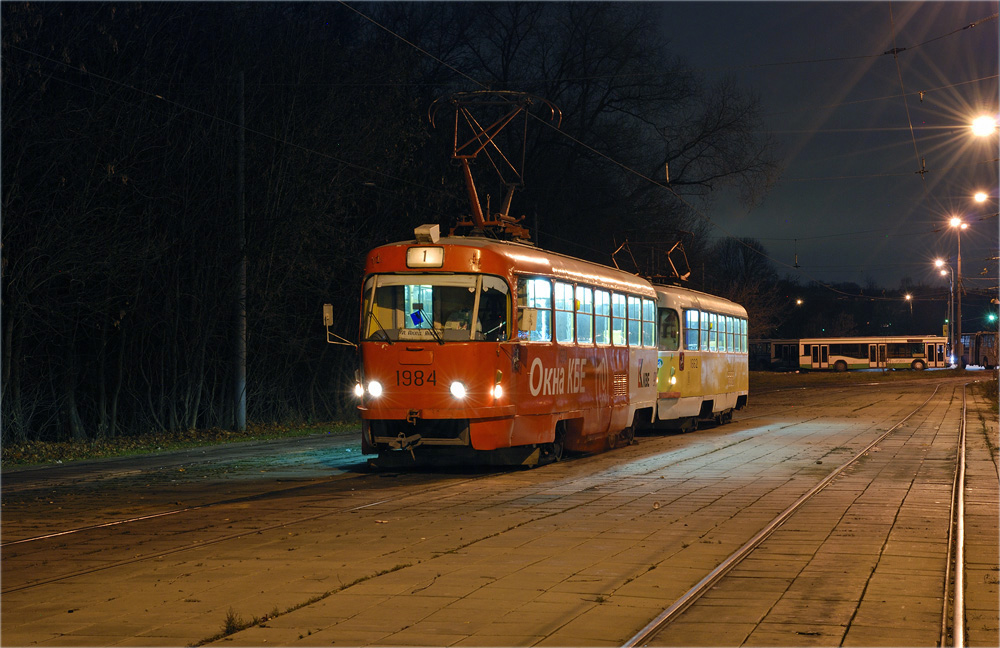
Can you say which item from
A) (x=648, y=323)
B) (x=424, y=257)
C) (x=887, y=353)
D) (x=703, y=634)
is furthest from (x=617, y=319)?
(x=887, y=353)

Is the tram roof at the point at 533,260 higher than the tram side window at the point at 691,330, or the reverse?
the tram roof at the point at 533,260

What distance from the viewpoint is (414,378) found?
15945mm

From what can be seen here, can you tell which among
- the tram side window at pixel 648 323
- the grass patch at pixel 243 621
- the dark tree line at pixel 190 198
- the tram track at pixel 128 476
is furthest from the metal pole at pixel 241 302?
the grass patch at pixel 243 621

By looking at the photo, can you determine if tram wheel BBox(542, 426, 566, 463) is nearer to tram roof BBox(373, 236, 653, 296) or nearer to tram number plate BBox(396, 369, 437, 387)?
tram roof BBox(373, 236, 653, 296)

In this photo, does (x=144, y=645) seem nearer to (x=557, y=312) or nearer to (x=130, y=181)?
(x=557, y=312)

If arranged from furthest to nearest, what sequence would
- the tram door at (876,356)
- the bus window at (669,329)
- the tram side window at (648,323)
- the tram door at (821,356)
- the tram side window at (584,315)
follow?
the tram door at (821,356), the tram door at (876,356), the bus window at (669,329), the tram side window at (648,323), the tram side window at (584,315)

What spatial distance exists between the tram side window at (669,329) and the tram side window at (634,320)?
2197mm

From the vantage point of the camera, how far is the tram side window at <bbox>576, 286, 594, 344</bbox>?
62.3 feet

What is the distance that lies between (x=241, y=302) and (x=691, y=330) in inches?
413

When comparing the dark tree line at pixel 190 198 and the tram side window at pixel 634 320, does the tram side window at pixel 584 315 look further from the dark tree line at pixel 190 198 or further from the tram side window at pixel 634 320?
the dark tree line at pixel 190 198

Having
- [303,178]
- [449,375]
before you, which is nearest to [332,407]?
[303,178]

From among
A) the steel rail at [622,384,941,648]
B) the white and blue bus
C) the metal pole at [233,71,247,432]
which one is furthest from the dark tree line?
the white and blue bus

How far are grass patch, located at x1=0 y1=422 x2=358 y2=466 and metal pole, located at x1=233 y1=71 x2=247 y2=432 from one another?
608 millimetres

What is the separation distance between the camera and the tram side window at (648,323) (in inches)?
915
